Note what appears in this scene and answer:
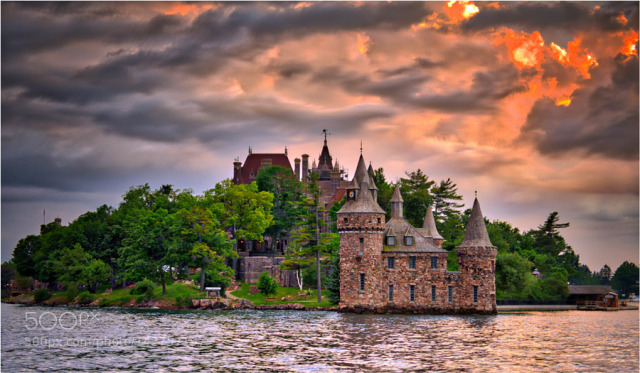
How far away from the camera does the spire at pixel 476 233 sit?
77562 millimetres

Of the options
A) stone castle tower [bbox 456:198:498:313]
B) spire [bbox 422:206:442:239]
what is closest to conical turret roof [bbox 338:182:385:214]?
stone castle tower [bbox 456:198:498:313]

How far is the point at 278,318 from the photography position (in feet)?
226

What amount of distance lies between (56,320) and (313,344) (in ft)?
113

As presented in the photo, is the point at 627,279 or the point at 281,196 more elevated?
the point at 281,196

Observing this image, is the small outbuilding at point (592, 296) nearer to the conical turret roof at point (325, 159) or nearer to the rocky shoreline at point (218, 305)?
the rocky shoreline at point (218, 305)

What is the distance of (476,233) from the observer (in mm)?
78250

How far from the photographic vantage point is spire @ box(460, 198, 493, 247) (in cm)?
7756

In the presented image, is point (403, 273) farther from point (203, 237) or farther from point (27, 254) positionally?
point (27, 254)

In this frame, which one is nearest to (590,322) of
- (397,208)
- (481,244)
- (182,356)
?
(481,244)

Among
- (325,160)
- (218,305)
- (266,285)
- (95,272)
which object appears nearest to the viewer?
(218,305)

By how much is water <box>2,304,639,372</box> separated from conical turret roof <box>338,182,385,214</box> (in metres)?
13.0

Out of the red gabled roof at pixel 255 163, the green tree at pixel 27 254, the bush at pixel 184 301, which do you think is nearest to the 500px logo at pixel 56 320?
the bush at pixel 184 301

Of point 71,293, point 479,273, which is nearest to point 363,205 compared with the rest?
point 479,273

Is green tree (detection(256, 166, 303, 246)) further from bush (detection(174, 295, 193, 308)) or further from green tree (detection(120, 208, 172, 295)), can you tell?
bush (detection(174, 295, 193, 308))
